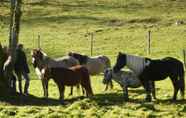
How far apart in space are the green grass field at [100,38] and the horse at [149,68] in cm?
79

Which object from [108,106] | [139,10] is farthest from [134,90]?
[139,10]

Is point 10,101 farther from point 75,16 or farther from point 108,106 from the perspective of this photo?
point 75,16

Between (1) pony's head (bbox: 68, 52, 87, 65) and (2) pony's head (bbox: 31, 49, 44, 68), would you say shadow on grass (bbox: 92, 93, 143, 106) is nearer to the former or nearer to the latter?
(2) pony's head (bbox: 31, 49, 44, 68)

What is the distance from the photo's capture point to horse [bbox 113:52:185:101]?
57.1 ft

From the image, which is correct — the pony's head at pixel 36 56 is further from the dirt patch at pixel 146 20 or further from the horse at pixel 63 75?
the dirt patch at pixel 146 20

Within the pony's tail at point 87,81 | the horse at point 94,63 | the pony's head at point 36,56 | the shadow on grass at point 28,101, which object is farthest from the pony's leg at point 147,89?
the horse at point 94,63

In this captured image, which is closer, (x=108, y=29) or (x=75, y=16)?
(x=108, y=29)

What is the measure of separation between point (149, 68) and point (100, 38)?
28657 millimetres

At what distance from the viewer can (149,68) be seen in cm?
1741

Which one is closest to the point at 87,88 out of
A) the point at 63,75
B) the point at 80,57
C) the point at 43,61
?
the point at 63,75

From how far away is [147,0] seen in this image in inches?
2687

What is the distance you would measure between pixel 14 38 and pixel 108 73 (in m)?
3.44

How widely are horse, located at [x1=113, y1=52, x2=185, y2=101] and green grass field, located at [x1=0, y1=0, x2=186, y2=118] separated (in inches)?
31.0

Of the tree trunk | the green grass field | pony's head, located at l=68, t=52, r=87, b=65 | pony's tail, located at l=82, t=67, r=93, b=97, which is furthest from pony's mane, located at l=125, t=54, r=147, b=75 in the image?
pony's head, located at l=68, t=52, r=87, b=65
